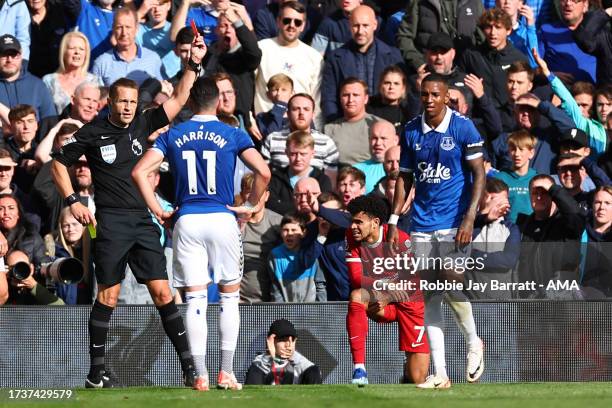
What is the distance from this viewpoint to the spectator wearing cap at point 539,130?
1558 centimetres

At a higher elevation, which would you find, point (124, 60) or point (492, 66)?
point (124, 60)

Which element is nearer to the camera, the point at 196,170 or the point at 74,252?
the point at 196,170

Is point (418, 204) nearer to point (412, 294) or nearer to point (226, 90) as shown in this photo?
point (412, 294)

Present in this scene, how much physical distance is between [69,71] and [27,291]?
393cm

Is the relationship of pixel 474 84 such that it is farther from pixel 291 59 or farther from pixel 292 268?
pixel 292 268

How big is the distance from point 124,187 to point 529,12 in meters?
7.66

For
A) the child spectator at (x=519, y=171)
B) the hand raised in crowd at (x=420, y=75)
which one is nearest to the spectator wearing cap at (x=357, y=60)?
the hand raised in crowd at (x=420, y=75)

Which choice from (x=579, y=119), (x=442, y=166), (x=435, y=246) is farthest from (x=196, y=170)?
(x=579, y=119)

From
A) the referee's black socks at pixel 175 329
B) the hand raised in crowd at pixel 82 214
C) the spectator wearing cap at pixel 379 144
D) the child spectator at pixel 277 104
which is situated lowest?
the referee's black socks at pixel 175 329

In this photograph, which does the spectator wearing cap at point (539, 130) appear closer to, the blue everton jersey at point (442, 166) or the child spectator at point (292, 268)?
the child spectator at point (292, 268)

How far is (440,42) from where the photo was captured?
16.1 m

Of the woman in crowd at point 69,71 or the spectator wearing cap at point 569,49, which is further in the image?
the spectator wearing cap at point 569,49

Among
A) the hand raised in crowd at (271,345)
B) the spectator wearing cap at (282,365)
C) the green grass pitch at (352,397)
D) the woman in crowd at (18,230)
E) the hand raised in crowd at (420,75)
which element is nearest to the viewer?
the green grass pitch at (352,397)

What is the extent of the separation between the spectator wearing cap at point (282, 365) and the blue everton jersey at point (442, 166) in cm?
171
